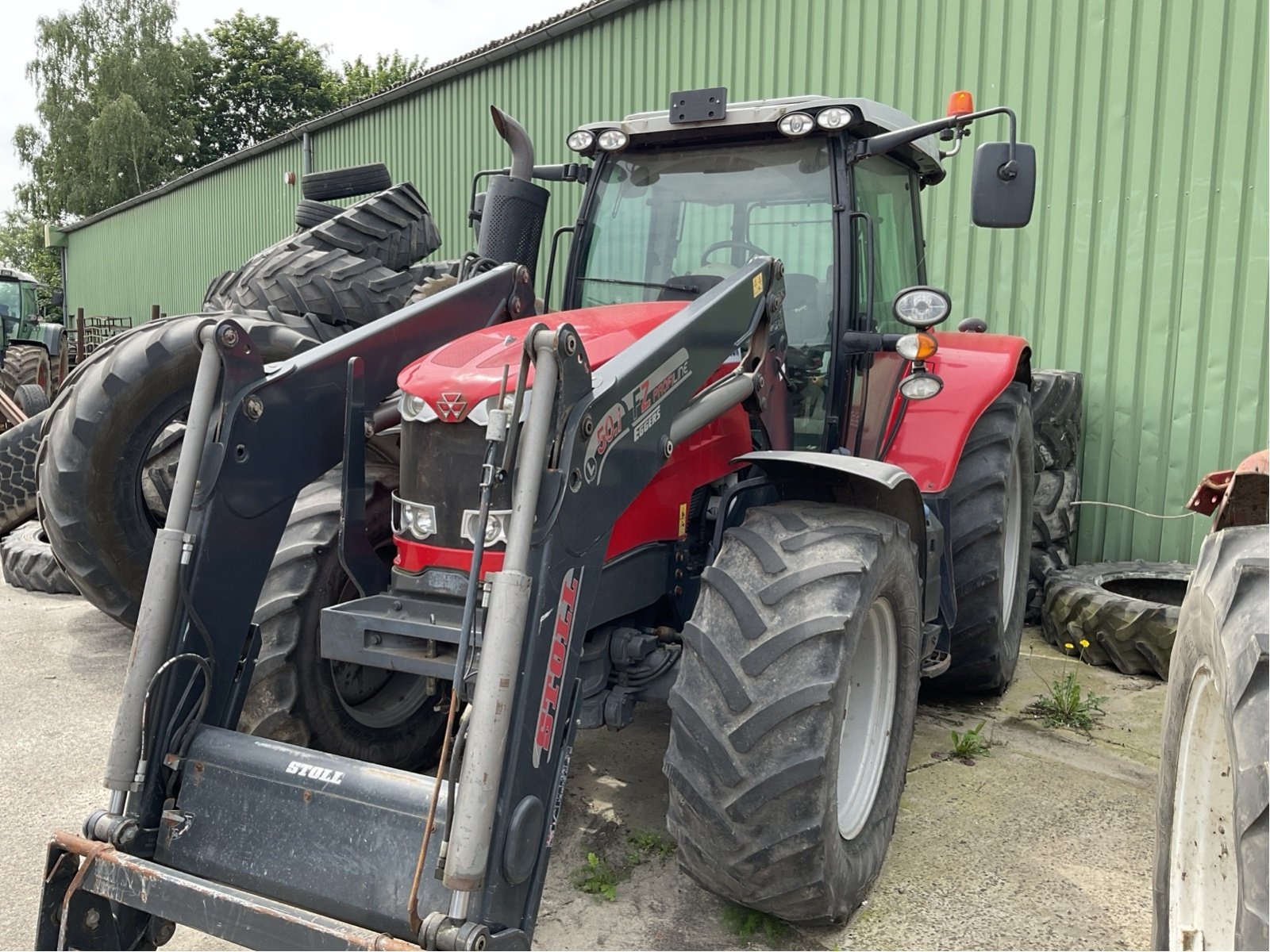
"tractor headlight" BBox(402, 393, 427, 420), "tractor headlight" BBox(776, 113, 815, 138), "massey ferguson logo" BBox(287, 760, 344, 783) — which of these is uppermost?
"tractor headlight" BBox(776, 113, 815, 138)

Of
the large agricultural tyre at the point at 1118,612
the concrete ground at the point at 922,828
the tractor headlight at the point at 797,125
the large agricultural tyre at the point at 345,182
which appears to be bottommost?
the concrete ground at the point at 922,828

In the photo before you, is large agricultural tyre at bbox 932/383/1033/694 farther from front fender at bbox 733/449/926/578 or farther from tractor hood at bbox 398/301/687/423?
tractor hood at bbox 398/301/687/423

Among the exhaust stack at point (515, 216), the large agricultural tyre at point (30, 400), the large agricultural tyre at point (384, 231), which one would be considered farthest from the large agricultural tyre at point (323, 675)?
the large agricultural tyre at point (30, 400)

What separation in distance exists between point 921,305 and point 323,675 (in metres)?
2.22

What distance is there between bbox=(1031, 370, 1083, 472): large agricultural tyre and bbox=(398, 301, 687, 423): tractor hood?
3249mm

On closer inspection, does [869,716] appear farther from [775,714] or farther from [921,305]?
[921,305]

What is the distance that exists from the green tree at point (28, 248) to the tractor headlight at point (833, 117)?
141ft

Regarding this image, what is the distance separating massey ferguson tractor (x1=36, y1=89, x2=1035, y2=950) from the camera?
2.31 metres

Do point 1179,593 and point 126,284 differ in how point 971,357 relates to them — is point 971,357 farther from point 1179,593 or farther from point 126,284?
point 126,284

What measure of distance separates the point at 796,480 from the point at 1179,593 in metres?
3.89

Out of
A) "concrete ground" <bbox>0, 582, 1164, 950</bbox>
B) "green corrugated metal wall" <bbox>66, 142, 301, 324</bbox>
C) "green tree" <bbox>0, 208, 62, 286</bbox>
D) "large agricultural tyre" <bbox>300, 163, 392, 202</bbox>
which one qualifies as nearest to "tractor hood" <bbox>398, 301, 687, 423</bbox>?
"concrete ground" <bbox>0, 582, 1164, 950</bbox>

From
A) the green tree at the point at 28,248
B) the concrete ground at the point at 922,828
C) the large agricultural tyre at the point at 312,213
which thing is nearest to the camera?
the concrete ground at the point at 922,828

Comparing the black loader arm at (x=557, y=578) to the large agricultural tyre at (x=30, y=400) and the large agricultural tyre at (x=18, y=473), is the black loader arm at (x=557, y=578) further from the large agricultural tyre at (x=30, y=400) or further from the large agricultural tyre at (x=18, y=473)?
the large agricultural tyre at (x=30, y=400)

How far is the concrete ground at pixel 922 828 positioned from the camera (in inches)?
113
